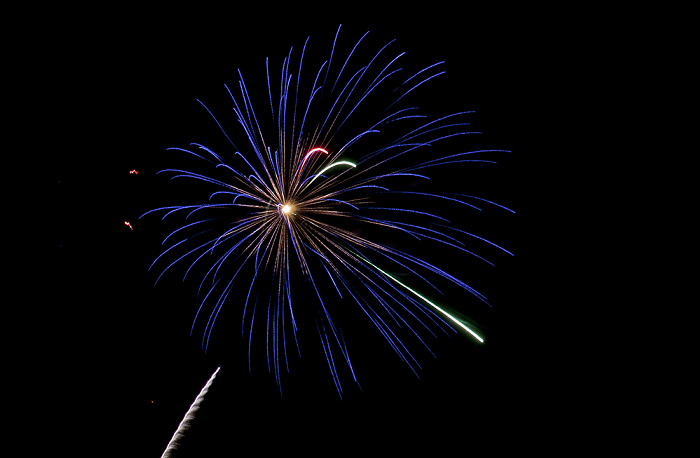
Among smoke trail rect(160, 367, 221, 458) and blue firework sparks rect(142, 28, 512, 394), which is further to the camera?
smoke trail rect(160, 367, 221, 458)

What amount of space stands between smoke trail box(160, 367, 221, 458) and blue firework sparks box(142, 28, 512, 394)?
5.81 ft

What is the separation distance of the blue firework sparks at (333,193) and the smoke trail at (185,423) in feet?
5.81

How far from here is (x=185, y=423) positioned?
4.19 meters

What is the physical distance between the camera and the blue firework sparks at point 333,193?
280 centimetres

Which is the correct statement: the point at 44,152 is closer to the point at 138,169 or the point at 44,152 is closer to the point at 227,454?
the point at 138,169

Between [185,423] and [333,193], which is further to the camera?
[185,423]

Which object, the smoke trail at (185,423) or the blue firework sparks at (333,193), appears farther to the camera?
the smoke trail at (185,423)

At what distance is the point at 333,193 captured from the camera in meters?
2.91

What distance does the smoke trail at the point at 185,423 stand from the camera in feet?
11.8

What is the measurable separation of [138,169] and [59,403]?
2997 mm

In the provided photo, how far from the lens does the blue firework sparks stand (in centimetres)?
280

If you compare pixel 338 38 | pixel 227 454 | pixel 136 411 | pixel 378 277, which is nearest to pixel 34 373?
pixel 136 411

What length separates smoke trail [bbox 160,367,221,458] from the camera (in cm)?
360

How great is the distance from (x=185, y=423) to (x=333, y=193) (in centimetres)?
370
